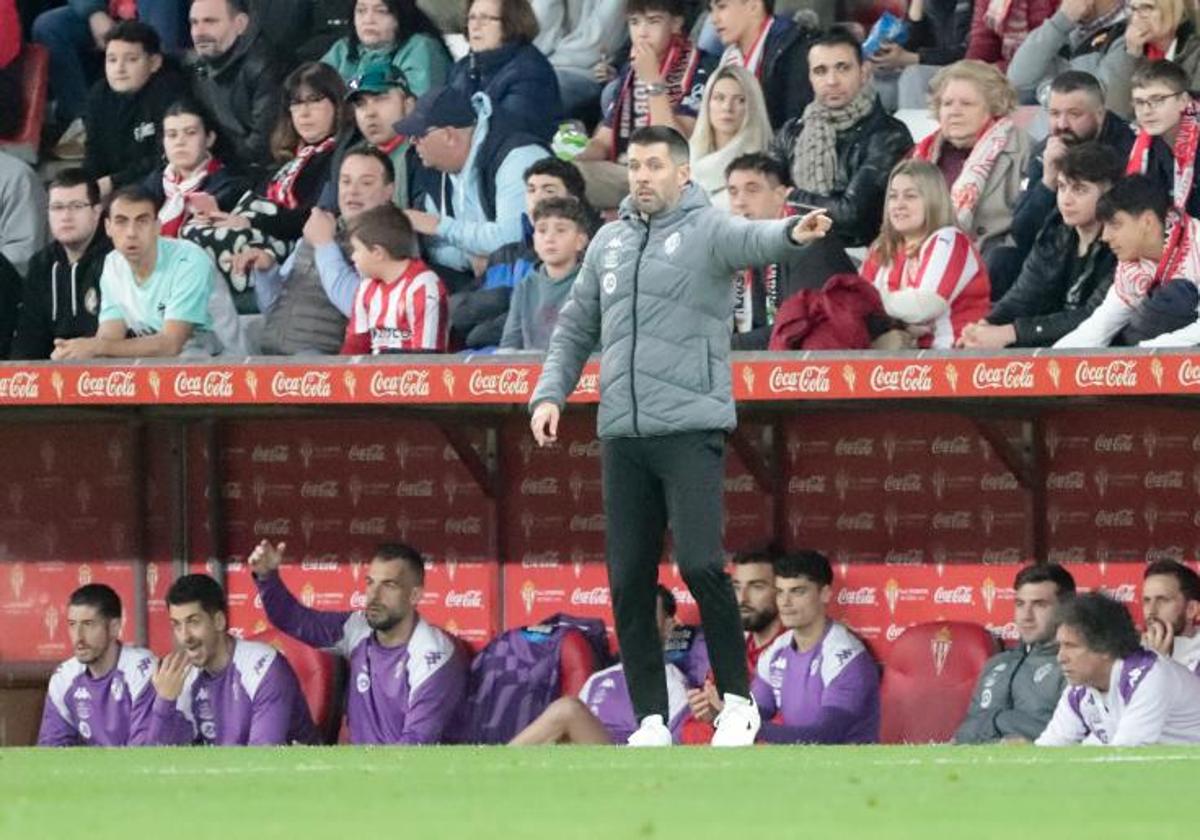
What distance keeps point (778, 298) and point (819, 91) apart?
3.46ft

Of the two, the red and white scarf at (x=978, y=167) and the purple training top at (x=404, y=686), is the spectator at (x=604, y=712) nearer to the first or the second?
the purple training top at (x=404, y=686)

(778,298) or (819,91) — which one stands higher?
(819,91)

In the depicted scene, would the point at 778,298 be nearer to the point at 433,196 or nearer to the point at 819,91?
the point at 819,91

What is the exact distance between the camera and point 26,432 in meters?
14.8

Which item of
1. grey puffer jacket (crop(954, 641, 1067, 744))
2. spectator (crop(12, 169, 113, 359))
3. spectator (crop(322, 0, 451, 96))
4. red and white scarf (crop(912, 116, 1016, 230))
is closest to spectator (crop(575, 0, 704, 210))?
spectator (crop(322, 0, 451, 96))

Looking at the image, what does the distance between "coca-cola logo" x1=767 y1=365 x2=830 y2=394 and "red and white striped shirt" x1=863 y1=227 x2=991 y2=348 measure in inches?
22.4

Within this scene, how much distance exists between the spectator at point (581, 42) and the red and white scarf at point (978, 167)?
2.61 m

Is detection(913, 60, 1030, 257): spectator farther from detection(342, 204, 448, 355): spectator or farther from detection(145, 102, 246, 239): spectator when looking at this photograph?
A: detection(145, 102, 246, 239): spectator

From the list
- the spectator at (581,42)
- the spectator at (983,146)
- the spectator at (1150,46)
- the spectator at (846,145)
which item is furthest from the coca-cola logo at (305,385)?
the spectator at (1150,46)

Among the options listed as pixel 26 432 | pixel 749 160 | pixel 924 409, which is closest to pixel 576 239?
pixel 749 160

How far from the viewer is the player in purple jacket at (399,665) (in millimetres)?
12867

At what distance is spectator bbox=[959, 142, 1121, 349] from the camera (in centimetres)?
1159

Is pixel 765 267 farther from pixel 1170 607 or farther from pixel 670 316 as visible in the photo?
pixel 670 316

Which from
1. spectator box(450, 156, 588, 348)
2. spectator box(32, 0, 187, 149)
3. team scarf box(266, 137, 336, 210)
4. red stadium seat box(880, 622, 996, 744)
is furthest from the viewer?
spectator box(32, 0, 187, 149)
